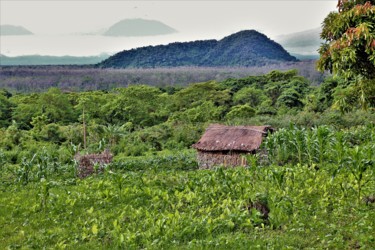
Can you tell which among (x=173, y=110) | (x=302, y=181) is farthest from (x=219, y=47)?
(x=302, y=181)

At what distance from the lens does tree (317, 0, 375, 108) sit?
6195 millimetres

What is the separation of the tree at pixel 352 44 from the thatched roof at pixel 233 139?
11.0 metres

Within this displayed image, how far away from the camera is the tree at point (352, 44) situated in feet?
20.3

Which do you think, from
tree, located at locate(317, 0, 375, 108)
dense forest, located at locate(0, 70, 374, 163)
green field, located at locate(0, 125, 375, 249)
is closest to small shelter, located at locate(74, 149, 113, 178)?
green field, located at locate(0, 125, 375, 249)

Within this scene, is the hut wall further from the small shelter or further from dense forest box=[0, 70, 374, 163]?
dense forest box=[0, 70, 374, 163]

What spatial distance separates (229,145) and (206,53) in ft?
322

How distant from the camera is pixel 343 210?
29.0ft

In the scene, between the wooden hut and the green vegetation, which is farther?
the wooden hut

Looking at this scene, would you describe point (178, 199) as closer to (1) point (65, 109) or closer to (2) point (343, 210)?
(2) point (343, 210)

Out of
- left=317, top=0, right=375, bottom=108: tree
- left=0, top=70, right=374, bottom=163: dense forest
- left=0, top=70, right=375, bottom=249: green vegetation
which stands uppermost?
left=317, top=0, right=375, bottom=108: tree

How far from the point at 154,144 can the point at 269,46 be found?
8946 cm

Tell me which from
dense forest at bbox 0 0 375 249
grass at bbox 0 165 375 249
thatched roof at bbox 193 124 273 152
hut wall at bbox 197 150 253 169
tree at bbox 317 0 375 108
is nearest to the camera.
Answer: tree at bbox 317 0 375 108

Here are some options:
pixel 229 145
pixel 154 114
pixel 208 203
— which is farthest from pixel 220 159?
pixel 154 114

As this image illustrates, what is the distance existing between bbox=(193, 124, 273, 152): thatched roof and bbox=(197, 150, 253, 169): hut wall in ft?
1.11
